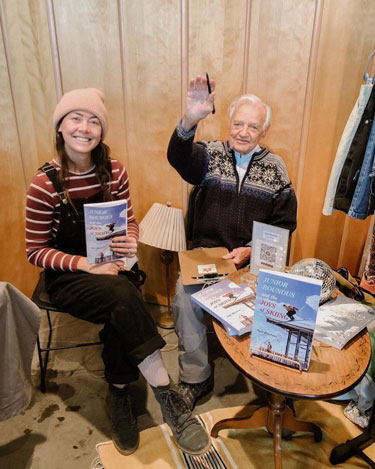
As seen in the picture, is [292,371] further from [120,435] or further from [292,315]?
[120,435]

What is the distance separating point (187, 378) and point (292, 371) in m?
0.73

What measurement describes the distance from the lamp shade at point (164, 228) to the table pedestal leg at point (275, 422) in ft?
2.87

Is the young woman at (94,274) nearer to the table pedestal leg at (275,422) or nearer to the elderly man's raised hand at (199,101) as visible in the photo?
the table pedestal leg at (275,422)

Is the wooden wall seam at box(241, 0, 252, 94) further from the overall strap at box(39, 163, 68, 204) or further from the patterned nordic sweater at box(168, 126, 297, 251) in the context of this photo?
the overall strap at box(39, 163, 68, 204)

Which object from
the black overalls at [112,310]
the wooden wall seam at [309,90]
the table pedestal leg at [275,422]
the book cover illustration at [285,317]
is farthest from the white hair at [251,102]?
the table pedestal leg at [275,422]

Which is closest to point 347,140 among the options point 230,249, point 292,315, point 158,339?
point 230,249

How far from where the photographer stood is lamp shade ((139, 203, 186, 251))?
196cm

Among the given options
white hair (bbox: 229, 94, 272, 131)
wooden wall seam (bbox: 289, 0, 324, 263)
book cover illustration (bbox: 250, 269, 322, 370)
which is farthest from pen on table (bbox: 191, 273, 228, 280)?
wooden wall seam (bbox: 289, 0, 324, 263)

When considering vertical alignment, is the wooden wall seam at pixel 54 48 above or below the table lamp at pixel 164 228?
above

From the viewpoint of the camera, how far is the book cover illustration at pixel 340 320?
3.88 ft

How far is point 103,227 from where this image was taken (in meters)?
1.39

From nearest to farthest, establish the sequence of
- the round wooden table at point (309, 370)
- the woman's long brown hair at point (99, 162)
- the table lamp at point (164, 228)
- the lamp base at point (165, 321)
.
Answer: the round wooden table at point (309, 370) → the woman's long brown hair at point (99, 162) → the table lamp at point (164, 228) → the lamp base at point (165, 321)

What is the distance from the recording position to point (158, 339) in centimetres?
143

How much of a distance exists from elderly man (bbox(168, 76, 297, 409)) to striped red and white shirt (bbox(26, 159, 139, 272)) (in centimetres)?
43
